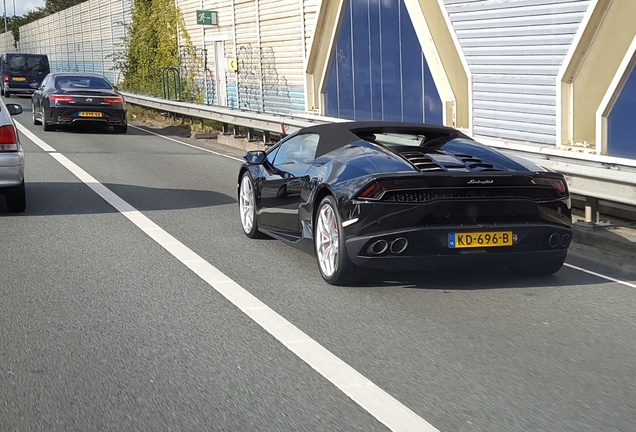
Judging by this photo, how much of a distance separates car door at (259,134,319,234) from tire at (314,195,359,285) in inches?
22.4

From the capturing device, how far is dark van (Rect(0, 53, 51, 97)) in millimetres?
48125

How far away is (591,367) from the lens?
17.8 feet

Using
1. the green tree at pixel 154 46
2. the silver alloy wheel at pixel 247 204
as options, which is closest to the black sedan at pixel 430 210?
the silver alloy wheel at pixel 247 204

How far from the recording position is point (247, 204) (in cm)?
998

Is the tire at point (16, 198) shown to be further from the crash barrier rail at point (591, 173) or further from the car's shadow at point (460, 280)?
the crash barrier rail at point (591, 173)

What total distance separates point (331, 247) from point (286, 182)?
1.27 metres

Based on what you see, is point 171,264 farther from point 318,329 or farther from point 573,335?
point 573,335

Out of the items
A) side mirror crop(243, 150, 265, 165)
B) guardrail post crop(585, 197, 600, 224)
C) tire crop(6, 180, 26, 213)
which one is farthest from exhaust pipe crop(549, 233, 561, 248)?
tire crop(6, 180, 26, 213)

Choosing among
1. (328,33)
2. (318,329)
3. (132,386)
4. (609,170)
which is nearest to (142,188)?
(609,170)

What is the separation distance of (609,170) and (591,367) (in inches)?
177

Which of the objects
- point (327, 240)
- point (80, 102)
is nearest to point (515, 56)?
point (327, 240)

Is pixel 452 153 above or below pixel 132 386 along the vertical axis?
above

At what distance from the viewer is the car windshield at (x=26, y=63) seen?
4809 cm

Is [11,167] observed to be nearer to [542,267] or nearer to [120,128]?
[542,267]
